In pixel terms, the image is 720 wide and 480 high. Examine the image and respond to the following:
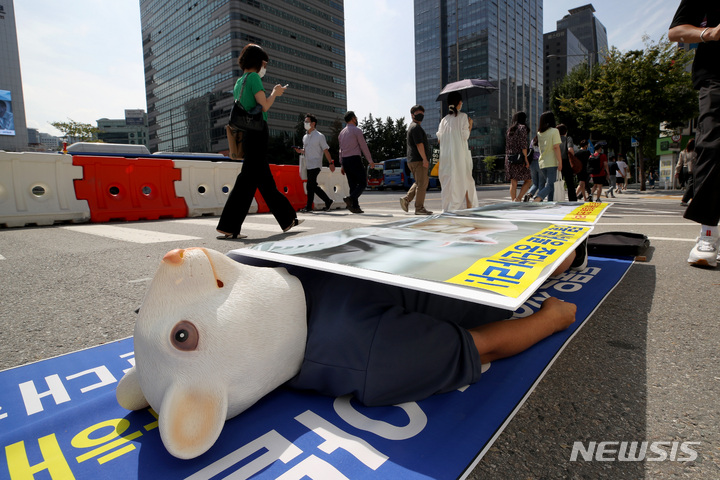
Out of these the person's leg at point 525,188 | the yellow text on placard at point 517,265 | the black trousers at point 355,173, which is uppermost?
the black trousers at point 355,173

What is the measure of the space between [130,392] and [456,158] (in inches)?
220

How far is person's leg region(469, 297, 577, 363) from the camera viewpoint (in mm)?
1333

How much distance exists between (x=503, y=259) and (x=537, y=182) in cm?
707

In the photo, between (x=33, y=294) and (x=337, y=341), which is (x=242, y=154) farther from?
(x=337, y=341)

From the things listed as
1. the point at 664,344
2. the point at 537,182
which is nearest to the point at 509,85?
the point at 537,182

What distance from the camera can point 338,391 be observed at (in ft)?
3.74

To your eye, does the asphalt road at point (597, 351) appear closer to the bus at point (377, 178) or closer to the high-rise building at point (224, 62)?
the bus at point (377, 178)

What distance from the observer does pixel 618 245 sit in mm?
3123

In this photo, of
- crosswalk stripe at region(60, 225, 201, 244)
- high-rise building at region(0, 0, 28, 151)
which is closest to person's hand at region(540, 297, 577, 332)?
crosswalk stripe at region(60, 225, 201, 244)

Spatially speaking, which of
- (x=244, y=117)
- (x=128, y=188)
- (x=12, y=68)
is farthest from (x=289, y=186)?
(x=12, y=68)

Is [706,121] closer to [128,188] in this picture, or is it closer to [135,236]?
[135,236]

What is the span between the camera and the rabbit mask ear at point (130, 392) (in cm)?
115

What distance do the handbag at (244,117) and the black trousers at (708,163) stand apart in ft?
13.0

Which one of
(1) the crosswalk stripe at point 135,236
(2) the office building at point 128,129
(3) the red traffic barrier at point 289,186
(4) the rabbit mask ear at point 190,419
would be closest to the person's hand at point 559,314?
(4) the rabbit mask ear at point 190,419
